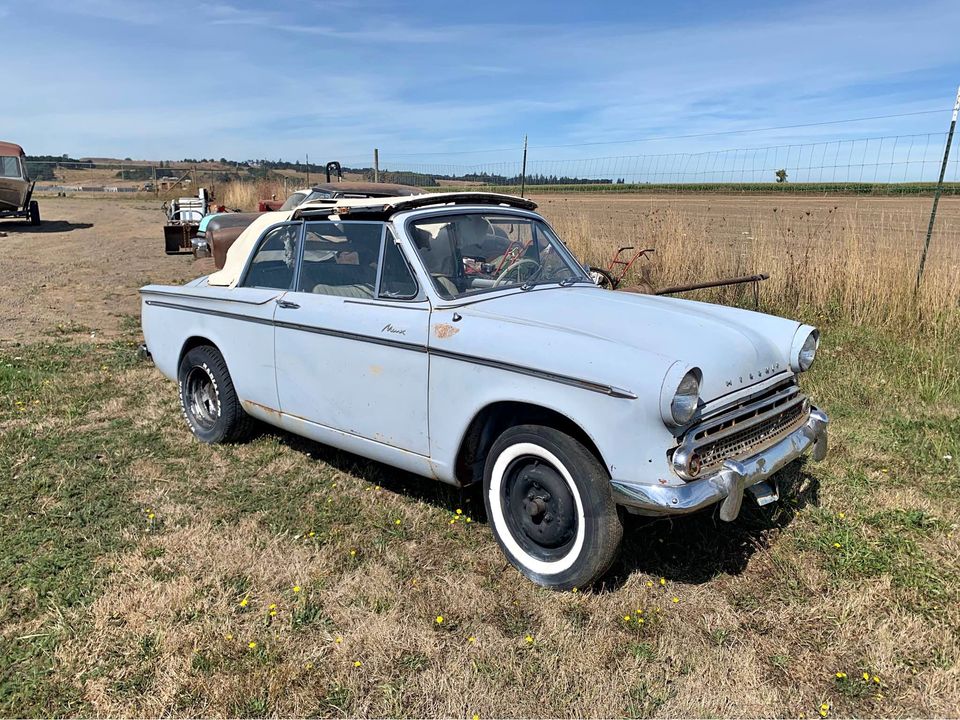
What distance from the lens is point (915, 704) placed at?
2490 mm

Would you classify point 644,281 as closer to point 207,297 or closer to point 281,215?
point 281,215

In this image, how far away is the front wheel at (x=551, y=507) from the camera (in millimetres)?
2881

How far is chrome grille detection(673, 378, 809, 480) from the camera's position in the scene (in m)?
2.76

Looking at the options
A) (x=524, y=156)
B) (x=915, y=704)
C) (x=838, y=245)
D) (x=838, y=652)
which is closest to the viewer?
(x=915, y=704)

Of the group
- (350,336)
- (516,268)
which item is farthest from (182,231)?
(516,268)

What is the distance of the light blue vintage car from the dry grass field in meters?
0.36

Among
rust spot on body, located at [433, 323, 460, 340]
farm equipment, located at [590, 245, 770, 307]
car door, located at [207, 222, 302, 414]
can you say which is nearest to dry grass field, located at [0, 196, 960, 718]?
car door, located at [207, 222, 302, 414]

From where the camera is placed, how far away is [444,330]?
3.29m

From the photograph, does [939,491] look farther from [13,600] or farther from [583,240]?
[583,240]

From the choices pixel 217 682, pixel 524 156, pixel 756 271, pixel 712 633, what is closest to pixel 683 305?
pixel 712 633

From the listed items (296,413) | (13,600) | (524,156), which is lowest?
(13,600)

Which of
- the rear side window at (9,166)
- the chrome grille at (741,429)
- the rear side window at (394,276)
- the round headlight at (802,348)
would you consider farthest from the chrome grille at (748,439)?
the rear side window at (9,166)

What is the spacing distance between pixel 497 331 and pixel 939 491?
2.86m

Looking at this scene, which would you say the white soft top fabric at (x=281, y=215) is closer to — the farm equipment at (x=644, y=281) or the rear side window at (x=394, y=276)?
the rear side window at (x=394, y=276)
